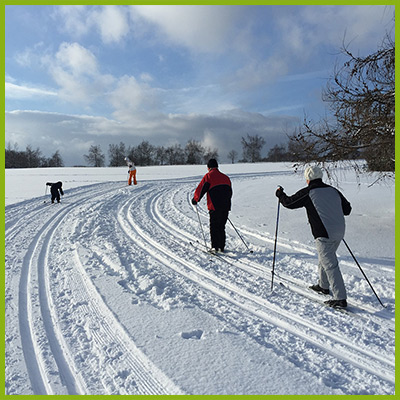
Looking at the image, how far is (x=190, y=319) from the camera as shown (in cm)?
361

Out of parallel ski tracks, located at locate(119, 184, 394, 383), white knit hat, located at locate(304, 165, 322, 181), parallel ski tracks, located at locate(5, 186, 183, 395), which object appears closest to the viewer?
parallel ski tracks, located at locate(5, 186, 183, 395)

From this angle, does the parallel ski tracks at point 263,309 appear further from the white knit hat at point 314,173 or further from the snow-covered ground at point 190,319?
the white knit hat at point 314,173

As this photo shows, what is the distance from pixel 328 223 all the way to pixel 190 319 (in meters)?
2.29

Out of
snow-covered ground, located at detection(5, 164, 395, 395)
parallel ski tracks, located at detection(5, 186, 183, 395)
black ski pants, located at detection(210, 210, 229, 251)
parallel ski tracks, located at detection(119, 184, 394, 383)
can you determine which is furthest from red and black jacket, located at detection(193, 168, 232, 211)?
parallel ski tracks, located at detection(5, 186, 183, 395)

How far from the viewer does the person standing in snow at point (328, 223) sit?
3906 mm

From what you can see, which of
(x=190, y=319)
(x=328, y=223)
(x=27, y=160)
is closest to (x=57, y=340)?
(x=190, y=319)

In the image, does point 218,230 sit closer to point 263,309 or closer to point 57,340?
point 263,309

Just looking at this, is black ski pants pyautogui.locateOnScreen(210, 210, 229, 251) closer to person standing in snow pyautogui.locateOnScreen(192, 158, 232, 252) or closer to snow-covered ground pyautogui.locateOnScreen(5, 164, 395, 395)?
person standing in snow pyautogui.locateOnScreen(192, 158, 232, 252)

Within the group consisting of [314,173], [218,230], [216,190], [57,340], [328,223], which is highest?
[314,173]

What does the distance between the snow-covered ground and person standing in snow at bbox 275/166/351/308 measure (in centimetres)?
33

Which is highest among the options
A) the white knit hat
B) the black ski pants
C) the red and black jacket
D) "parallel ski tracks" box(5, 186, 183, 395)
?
the white knit hat

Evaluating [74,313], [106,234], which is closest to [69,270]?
[74,313]

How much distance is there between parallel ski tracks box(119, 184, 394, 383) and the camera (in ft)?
9.53

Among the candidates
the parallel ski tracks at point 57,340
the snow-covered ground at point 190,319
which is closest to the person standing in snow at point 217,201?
the snow-covered ground at point 190,319
